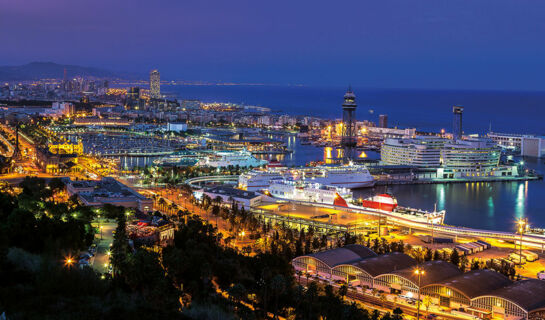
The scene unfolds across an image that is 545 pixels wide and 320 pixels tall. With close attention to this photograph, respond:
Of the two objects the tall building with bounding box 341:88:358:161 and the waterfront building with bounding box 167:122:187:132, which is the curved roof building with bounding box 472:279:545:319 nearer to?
the tall building with bounding box 341:88:358:161

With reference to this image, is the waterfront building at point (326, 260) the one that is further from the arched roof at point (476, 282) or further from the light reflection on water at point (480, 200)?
the light reflection on water at point (480, 200)

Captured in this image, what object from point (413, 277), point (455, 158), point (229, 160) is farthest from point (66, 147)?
point (413, 277)

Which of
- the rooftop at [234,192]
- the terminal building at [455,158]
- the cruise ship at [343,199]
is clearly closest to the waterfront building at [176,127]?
the terminal building at [455,158]

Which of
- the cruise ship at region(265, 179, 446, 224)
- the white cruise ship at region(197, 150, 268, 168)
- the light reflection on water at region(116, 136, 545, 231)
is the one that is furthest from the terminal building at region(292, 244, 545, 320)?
the white cruise ship at region(197, 150, 268, 168)

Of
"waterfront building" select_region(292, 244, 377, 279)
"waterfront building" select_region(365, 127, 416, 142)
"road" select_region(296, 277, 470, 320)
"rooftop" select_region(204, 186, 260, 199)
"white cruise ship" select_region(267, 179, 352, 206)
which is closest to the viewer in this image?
"road" select_region(296, 277, 470, 320)

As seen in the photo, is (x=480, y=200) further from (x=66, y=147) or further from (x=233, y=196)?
(x=66, y=147)

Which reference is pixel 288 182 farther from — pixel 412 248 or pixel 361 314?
pixel 361 314
